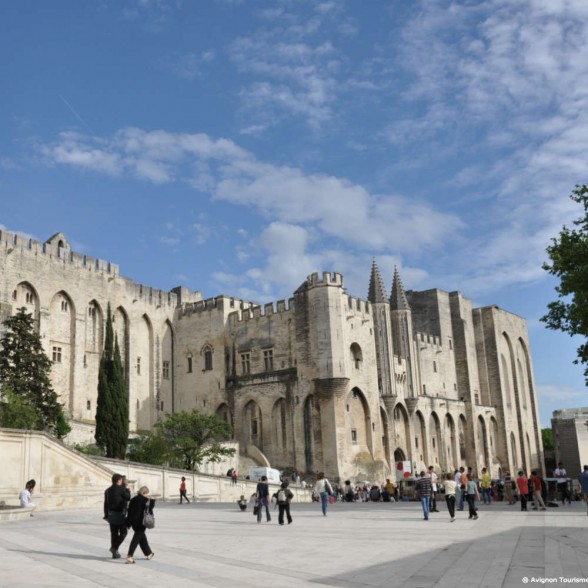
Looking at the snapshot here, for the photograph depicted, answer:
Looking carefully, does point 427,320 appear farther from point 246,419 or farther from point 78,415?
point 78,415

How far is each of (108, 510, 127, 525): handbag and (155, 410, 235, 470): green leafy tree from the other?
26.0 meters

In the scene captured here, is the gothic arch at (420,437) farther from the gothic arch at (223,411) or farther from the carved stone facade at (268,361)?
the gothic arch at (223,411)

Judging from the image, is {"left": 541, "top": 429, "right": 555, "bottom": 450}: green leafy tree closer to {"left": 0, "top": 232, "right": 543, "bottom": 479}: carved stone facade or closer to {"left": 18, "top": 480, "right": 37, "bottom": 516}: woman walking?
{"left": 0, "top": 232, "right": 543, "bottom": 479}: carved stone facade

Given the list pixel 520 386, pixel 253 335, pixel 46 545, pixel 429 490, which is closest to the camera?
pixel 46 545

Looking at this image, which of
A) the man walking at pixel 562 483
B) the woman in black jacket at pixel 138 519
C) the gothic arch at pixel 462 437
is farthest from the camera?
the gothic arch at pixel 462 437

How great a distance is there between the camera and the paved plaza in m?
8.76

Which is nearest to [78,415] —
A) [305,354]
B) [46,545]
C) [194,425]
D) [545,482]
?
[194,425]

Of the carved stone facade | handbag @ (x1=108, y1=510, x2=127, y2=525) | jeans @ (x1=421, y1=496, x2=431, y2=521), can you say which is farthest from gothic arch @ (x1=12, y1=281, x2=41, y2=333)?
handbag @ (x1=108, y1=510, x2=127, y2=525)

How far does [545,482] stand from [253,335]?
27.0 metres

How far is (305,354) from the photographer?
44.9m

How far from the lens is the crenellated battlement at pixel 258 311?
46938 mm

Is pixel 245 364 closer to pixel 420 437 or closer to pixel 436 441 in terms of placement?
pixel 420 437

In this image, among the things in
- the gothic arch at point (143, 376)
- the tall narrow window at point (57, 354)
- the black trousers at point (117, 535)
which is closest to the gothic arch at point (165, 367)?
the gothic arch at point (143, 376)

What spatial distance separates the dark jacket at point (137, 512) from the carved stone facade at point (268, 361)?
30.0m
